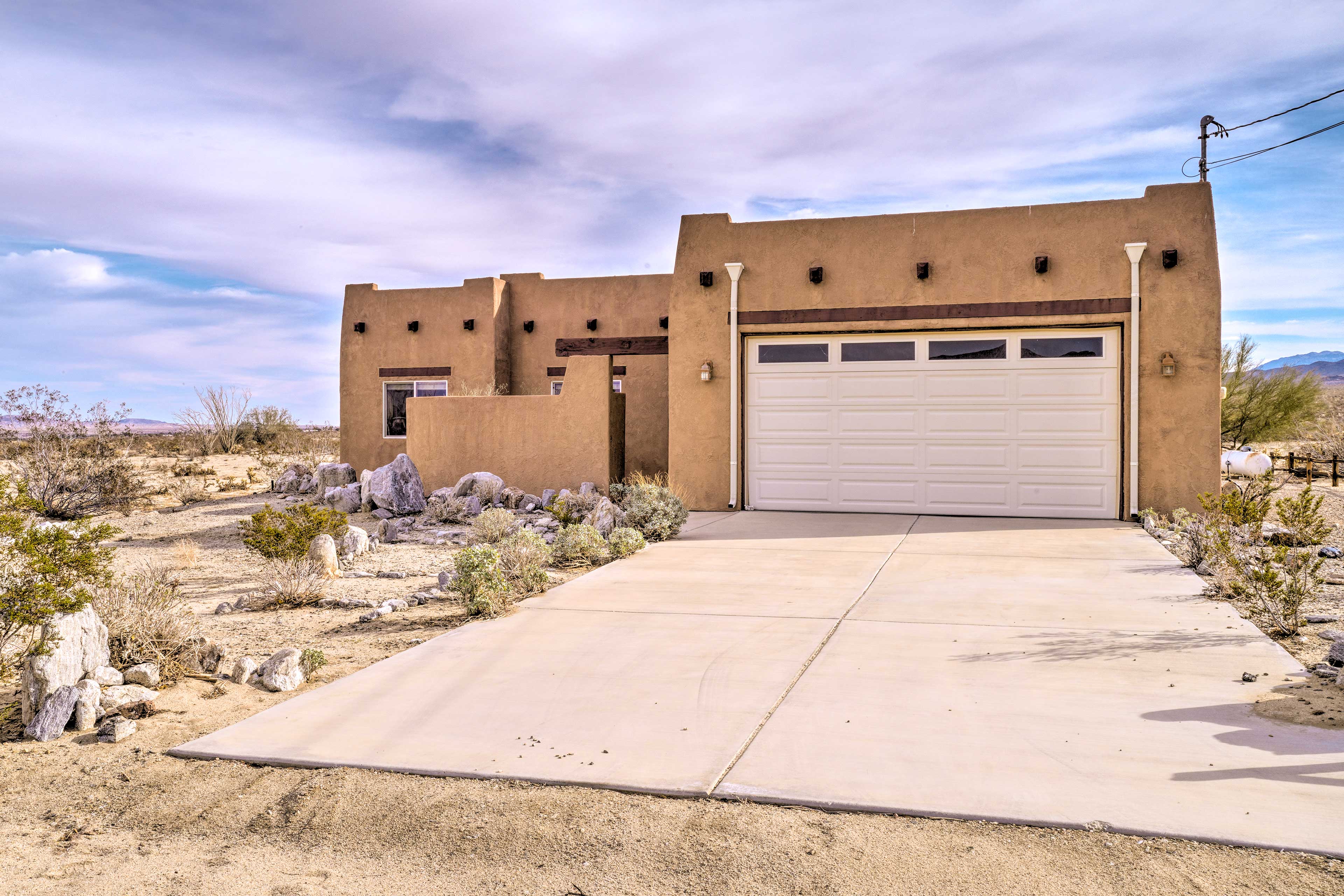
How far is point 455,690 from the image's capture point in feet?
→ 17.1

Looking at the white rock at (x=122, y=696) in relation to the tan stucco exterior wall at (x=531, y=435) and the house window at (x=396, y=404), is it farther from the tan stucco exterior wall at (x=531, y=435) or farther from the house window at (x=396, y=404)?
the house window at (x=396, y=404)

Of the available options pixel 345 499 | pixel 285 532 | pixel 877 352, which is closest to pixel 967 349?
pixel 877 352

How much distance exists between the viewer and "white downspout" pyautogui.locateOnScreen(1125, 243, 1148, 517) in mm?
12555

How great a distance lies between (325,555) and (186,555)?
2269 millimetres

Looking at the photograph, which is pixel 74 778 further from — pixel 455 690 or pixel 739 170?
pixel 739 170

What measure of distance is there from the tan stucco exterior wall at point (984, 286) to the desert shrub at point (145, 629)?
365 inches

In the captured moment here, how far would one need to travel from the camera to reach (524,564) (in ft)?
26.7

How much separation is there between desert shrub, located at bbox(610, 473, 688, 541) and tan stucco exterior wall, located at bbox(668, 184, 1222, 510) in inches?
111

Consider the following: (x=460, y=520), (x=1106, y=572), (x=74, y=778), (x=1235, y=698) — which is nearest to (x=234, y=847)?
(x=74, y=778)

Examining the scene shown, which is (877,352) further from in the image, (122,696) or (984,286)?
(122,696)

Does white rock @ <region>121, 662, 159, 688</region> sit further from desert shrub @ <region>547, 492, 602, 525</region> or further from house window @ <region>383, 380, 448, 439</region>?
house window @ <region>383, 380, 448, 439</region>

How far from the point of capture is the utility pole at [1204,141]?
72.1 feet

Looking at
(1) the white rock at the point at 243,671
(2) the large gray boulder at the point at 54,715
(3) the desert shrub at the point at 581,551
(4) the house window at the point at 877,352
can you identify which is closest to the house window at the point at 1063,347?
(4) the house window at the point at 877,352

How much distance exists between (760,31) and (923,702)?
378 inches
